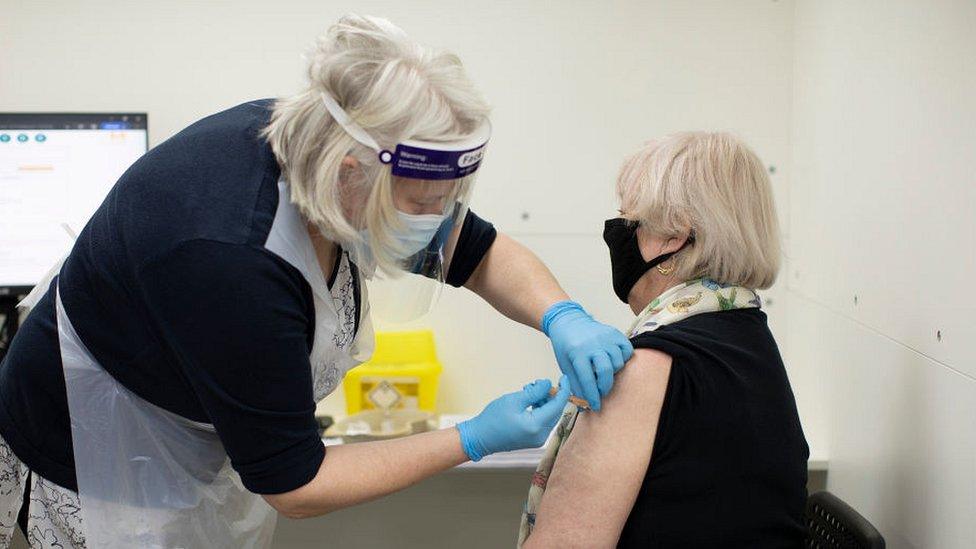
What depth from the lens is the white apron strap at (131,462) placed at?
4.38ft

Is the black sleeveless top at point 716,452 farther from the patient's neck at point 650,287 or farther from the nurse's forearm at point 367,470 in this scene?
the nurse's forearm at point 367,470

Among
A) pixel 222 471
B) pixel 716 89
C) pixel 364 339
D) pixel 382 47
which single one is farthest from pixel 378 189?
pixel 716 89

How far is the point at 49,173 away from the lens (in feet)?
7.85

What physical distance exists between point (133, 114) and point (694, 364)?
1.71 m

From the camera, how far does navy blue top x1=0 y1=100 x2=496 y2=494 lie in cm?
113

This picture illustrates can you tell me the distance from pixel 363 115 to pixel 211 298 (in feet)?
0.95

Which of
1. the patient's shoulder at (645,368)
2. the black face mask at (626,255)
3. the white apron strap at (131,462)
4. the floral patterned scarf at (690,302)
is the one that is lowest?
the white apron strap at (131,462)

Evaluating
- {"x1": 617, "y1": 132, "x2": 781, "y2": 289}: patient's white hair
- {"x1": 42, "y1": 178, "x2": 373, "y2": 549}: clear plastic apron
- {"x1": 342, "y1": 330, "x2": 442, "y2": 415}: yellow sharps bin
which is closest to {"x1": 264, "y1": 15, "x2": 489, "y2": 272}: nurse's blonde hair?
{"x1": 42, "y1": 178, "x2": 373, "y2": 549}: clear plastic apron

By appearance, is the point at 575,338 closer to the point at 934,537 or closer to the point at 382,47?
the point at 382,47

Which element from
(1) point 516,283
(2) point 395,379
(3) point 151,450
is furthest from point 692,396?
(2) point 395,379

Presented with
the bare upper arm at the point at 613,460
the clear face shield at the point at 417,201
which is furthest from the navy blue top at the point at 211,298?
the bare upper arm at the point at 613,460

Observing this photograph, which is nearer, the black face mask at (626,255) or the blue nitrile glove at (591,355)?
the blue nitrile glove at (591,355)

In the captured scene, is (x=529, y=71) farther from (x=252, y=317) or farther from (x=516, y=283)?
(x=252, y=317)

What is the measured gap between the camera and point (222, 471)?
59.6 inches
